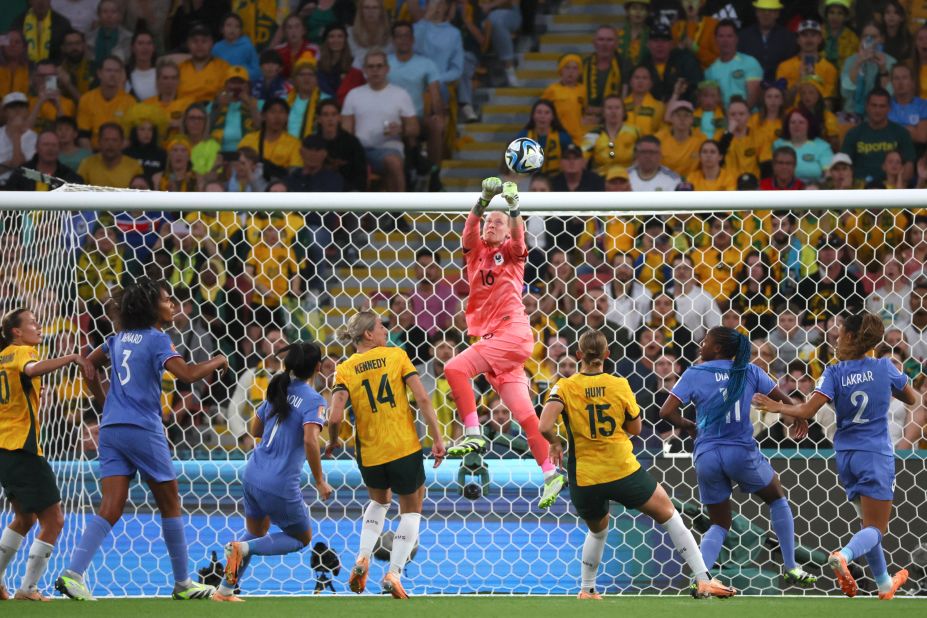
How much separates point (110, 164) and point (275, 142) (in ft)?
5.25

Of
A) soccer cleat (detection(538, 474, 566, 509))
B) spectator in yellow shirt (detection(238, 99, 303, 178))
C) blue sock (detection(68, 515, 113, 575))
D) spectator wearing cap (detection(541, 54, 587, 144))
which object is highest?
spectator wearing cap (detection(541, 54, 587, 144))

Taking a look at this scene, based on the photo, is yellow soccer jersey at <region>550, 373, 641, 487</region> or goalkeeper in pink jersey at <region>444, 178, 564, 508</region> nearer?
yellow soccer jersey at <region>550, 373, 641, 487</region>

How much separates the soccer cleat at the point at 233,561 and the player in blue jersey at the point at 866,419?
9.60 feet

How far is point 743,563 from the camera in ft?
26.7

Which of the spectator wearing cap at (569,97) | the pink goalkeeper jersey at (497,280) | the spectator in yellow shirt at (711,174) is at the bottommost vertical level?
the pink goalkeeper jersey at (497,280)

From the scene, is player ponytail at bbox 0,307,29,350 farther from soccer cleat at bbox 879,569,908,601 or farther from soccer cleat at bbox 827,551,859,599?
soccer cleat at bbox 879,569,908,601

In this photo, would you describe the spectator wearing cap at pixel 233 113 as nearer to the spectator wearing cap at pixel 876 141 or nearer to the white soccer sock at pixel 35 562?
the spectator wearing cap at pixel 876 141

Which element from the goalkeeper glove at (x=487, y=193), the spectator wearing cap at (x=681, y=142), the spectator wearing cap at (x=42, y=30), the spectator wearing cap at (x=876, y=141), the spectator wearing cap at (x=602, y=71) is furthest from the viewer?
the spectator wearing cap at (x=42, y=30)

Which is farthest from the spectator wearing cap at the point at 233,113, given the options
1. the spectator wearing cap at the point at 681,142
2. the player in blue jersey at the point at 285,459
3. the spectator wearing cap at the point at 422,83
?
the player in blue jersey at the point at 285,459

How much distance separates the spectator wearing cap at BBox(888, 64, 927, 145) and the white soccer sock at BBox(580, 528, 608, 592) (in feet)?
21.4

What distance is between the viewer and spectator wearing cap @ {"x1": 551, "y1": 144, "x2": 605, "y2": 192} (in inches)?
461

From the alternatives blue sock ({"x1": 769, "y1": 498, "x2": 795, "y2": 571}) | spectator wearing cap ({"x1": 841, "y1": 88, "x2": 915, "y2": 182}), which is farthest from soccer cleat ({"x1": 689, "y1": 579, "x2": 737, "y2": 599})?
spectator wearing cap ({"x1": 841, "y1": 88, "x2": 915, "y2": 182})

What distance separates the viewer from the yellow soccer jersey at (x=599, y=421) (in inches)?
279

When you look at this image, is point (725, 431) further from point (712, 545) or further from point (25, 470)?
point (25, 470)
